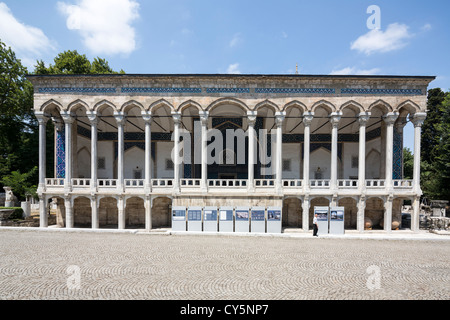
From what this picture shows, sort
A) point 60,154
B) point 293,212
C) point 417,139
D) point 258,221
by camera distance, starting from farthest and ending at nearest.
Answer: point 60,154, point 293,212, point 417,139, point 258,221

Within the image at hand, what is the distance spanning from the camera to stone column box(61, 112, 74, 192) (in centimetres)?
1486

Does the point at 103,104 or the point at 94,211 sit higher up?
the point at 103,104

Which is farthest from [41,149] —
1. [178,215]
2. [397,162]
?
[397,162]

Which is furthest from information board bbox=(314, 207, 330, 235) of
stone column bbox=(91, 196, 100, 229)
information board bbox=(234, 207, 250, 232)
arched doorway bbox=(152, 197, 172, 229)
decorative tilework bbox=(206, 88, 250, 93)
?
stone column bbox=(91, 196, 100, 229)

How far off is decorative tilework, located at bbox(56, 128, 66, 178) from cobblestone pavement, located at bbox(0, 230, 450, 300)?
5.44 m

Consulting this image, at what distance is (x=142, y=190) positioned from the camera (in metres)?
15.0

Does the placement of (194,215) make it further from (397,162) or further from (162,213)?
(397,162)

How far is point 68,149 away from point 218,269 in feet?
46.4

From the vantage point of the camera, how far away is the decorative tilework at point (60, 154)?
15883 mm

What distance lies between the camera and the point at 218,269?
741cm

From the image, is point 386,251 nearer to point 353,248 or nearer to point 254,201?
point 353,248

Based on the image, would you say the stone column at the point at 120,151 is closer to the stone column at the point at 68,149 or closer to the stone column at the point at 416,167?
the stone column at the point at 68,149

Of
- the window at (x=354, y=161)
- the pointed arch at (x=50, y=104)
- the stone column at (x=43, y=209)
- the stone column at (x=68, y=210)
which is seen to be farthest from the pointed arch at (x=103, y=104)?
the window at (x=354, y=161)

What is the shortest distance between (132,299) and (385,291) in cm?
698
